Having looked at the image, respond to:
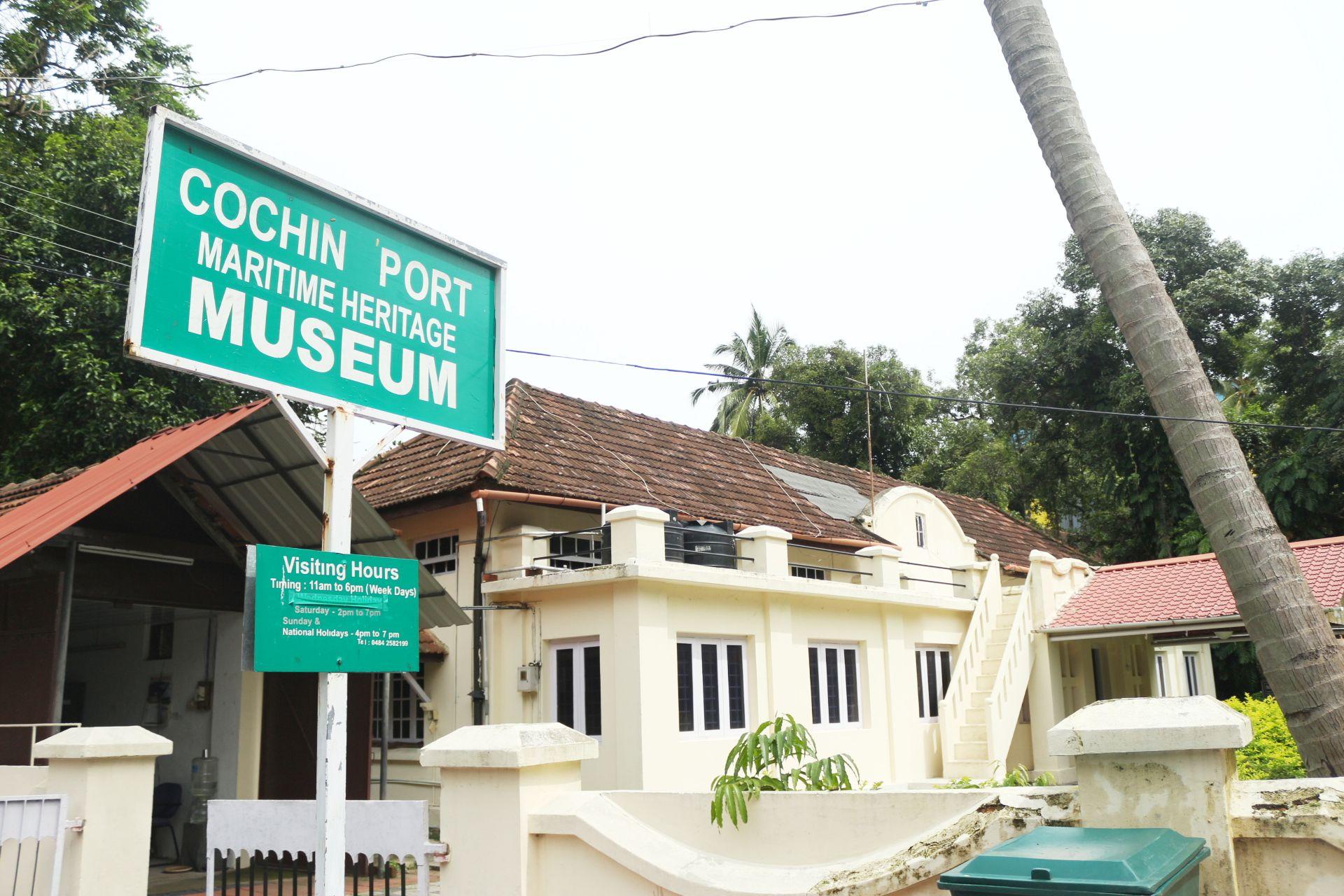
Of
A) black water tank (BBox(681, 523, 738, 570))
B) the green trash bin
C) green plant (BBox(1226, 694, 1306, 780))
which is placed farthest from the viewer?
black water tank (BBox(681, 523, 738, 570))

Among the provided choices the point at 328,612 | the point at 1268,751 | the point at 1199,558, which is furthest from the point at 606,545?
the point at 1199,558

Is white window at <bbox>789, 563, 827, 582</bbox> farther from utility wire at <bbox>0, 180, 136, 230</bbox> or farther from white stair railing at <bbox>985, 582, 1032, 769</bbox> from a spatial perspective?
utility wire at <bbox>0, 180, 136, 230</bbox>

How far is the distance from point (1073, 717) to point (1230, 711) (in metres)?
0.63

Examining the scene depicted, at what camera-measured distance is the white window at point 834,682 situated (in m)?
16.5

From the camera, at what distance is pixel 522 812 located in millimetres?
6336

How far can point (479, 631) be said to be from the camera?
14562mm

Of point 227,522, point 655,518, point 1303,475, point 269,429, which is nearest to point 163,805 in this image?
point 227,522

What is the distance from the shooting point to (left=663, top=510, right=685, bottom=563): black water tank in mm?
14766

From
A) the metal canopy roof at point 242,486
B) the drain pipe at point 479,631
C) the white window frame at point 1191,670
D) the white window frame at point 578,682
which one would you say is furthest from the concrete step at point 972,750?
the white window frame at point 1191,670

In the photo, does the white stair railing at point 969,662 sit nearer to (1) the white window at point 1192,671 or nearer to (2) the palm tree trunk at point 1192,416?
(1) the white window at point 1192,671

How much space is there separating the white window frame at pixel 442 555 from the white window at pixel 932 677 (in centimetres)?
864

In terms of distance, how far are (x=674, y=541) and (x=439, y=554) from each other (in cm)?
375

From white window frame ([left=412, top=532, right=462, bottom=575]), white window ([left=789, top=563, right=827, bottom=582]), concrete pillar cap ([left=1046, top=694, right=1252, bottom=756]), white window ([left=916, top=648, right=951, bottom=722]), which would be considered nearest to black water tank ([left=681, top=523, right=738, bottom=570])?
white window frame ([left=412, top=532, right=462, bottom=575])

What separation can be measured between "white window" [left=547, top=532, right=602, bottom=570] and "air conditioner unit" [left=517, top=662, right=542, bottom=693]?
62.3 inches
